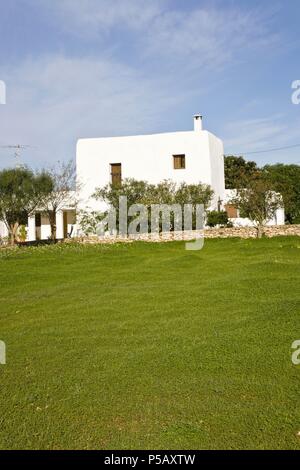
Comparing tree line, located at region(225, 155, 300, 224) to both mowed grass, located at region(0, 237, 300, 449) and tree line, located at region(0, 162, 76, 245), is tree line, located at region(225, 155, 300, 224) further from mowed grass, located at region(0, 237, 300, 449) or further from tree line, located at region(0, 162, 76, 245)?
mowed grass, located at region(0, 237, 300, 449)

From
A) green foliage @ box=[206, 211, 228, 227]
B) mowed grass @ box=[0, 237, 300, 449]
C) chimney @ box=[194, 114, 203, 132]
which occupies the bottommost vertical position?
mowed grass @ box=[0, 237, 300, 449]

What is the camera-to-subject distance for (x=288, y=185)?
27797 mm

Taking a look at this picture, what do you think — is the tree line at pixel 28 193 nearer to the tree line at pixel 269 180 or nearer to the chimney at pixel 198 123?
the chimney at pixel 198 123

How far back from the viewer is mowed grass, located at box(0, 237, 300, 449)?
3.27 metres

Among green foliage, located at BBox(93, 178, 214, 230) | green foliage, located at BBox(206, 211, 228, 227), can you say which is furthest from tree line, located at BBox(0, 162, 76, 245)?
green foliage, located at BBox(206, 211, 228, 227)

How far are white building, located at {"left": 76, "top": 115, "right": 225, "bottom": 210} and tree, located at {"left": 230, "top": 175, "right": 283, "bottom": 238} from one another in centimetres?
354

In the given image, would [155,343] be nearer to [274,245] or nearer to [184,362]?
[184,362]

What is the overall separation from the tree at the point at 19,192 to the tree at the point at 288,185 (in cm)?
1145

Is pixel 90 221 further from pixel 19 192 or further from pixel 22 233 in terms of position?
pixel 22 233

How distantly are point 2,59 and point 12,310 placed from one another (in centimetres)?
857

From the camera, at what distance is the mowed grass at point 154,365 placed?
10.7ft

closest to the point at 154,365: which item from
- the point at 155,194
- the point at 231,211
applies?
the point at 155,194

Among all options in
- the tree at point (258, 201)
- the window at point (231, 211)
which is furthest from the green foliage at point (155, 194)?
the window at point (231, 211)
